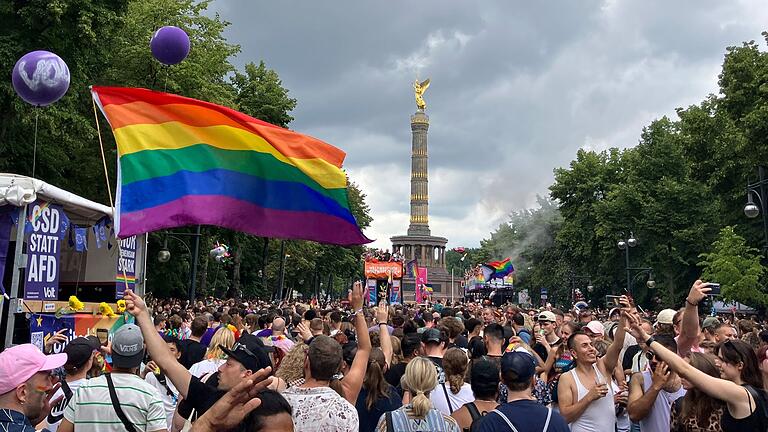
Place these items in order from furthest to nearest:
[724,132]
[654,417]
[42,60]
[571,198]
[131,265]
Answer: [571,198] < [724,132] < [131,265] < [42,60] < [654,417]

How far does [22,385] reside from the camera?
12.4 feet

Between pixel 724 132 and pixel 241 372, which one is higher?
pixel 724 132

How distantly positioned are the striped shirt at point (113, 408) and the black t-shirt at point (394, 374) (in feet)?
8.91

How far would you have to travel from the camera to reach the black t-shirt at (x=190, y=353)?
25.5 ft

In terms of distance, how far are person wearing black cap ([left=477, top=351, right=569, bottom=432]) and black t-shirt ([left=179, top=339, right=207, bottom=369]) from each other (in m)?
4.48

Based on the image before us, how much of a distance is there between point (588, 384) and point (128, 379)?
11.1 feet

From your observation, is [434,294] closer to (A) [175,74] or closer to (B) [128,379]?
(A) [175,74]

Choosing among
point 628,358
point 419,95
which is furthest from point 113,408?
point 419,95

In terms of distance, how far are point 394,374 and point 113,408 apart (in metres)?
3.03

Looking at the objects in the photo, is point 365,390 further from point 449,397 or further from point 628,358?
point 628,358

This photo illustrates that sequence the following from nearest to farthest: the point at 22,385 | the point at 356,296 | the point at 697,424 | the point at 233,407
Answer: the point at 233,407 → the point at 22,385 → the point at 697,424 → the point at 356,296

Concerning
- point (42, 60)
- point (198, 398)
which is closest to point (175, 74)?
point (42, 60)

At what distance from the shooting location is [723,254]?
27.4 m

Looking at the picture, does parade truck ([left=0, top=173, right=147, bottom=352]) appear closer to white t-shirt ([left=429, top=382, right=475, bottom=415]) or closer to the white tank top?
white t-shirt ([left=429, top=382, right=475, bottom=415])
